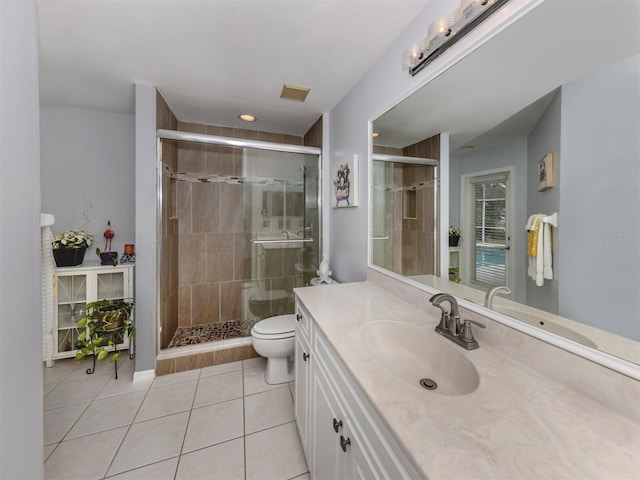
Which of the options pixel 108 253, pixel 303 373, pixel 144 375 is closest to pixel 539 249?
pixel 303 373

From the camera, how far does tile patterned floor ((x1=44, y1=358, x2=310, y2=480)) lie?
4.19 ft

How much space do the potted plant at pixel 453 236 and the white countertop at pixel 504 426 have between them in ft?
1.60

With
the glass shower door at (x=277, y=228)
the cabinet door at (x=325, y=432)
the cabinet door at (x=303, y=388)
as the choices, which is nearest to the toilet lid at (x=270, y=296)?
the glass shower door at (x=277, y=228)

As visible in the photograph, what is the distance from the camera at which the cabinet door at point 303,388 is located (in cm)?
123

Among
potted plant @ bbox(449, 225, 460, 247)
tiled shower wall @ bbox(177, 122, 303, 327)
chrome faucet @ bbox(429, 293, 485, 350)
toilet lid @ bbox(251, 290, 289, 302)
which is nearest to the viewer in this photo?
chrome faucet @ bbox(429, 293, 485, 350)

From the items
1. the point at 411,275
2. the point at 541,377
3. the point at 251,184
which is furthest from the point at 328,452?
the point at 251,184

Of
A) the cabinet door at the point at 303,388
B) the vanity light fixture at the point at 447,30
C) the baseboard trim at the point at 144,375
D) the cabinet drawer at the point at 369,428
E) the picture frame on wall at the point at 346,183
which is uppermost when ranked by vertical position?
the vanity light fixture at the point at 447,30

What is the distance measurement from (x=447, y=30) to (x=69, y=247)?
117 inches

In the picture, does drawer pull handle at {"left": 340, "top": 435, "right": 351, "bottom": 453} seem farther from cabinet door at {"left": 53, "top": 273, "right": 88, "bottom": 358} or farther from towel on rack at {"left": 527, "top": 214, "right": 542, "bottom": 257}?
cabinet door at {"left": 53, "top": 273, "right": 88, "bottom": 358}

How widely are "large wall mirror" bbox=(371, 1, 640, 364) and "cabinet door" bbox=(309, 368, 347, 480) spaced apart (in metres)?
0.69

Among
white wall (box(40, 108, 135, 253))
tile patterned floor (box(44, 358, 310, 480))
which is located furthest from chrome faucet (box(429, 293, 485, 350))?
white wall (box(40, 108, 135, 253))

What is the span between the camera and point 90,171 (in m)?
2.42

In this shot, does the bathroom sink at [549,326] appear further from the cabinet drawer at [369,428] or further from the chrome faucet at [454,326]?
the cabinet drawer at [369,428]

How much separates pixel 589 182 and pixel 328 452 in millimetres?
1173
